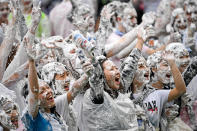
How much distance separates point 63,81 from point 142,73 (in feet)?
3.34

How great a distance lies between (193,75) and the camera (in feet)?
26.6

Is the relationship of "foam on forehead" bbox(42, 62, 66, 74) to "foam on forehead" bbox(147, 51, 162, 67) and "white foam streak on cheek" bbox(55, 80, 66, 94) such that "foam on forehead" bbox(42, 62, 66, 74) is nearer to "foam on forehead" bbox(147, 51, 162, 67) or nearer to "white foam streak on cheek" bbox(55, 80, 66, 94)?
"white foam streak on cheek" bbox(55, 80, 66, 94)

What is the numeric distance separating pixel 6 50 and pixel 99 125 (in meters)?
1.33

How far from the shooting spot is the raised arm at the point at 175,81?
7289mm

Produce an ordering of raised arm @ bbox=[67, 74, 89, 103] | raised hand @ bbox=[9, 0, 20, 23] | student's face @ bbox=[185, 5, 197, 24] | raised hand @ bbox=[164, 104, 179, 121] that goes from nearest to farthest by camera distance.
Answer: raised arm @ bbox=[67, 74, 89, 103] → raised hand @ bbox=[9, 0, 20, 23] → raised hand @ bbox=[164, 104, 179, 121] → student's face @ bbox=[185, 5, 197, 24]

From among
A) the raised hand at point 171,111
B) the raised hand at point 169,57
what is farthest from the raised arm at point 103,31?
the raised hand at point 171,111

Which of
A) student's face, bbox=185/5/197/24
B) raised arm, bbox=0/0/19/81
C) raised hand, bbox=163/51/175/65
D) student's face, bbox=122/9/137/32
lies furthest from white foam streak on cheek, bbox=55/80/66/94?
student's face, bbox=185/5/197/24

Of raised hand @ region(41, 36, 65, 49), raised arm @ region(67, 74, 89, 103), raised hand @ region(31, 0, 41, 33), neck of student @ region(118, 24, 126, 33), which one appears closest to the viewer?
raised hand @ region(31, 0, 41, 33)

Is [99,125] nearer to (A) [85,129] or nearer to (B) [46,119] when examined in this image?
(A) [85,129]

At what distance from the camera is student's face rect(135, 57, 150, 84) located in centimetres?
736

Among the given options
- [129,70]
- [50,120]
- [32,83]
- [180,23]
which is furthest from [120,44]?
[180,23]

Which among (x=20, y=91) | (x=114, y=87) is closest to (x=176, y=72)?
(x=114, y=87)

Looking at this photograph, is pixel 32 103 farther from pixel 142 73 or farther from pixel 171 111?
pixel 171 111

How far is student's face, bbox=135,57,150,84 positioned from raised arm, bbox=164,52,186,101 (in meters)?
0.27
